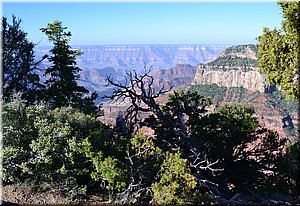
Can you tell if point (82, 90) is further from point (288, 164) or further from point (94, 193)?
point (288, 164)

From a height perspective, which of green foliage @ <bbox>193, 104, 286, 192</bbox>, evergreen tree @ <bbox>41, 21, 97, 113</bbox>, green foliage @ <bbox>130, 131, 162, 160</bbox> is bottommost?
green foliage @ <bbox>193, 104, 286, 192</bbox>

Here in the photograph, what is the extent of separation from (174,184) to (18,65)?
12.5 m

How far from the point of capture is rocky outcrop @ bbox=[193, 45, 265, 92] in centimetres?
14088

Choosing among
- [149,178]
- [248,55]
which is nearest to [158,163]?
[149,178]

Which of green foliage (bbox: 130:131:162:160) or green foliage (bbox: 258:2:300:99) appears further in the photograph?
green foliage (bbox: 130:131:162:160)

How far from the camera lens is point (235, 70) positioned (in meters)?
148

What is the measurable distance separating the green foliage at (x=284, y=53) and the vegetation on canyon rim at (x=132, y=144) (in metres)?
0.03

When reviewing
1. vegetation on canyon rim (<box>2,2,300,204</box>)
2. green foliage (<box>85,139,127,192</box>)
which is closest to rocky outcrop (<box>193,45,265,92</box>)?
vegetation on canyon rim (<box>2,2,300,204</box>)

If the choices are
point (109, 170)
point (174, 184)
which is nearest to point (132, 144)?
point (109, 170)

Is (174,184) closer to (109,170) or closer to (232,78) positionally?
(109,170)

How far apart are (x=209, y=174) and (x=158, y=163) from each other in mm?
3421

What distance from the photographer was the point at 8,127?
12859 mm

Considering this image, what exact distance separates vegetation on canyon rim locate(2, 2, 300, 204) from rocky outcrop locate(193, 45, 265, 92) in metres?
120

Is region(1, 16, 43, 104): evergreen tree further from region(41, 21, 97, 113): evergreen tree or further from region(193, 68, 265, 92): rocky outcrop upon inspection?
region(193, 68, 265, 92): rocky outcrop
